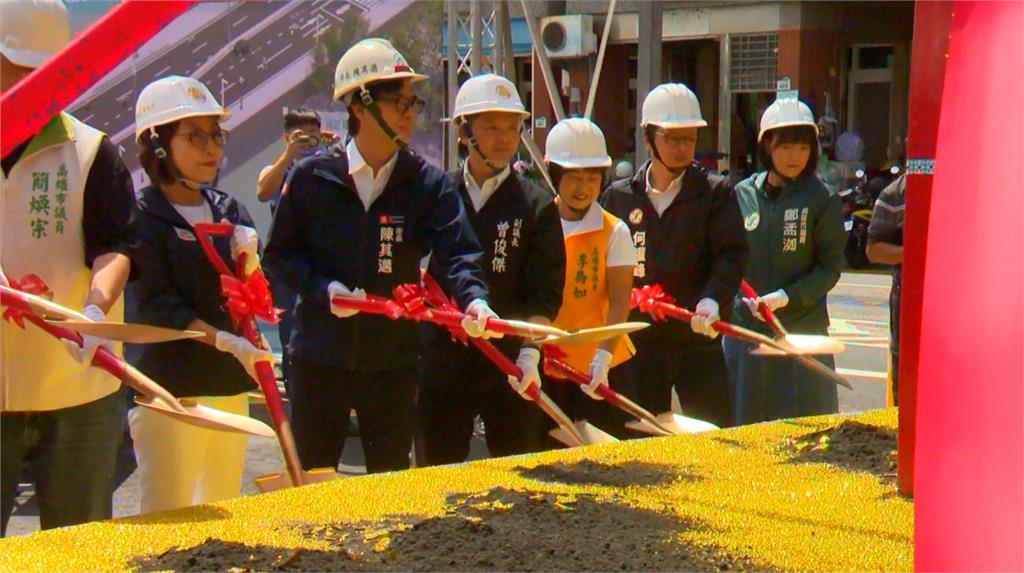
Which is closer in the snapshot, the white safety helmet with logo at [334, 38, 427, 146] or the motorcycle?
the white safety helmet with logo at [334, 38, 427, 146]

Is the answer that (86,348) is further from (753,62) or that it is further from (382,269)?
(753,62)

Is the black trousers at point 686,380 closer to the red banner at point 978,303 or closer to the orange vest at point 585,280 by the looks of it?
the orange vest at point 585,280

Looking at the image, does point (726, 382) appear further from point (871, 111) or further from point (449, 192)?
point (871, 111)

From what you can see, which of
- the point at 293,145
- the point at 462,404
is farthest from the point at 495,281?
the point at 293,145

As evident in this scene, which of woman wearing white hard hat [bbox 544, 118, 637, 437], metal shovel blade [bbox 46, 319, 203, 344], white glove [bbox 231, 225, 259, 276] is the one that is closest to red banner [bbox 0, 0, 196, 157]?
metal shovel blade [bbox 46, 319, 203, 344]

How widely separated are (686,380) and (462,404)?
0.83 m

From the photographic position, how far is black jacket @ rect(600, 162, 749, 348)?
153 inches

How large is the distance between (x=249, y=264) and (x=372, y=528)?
1.20m

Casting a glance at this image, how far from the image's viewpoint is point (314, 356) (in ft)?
10.3

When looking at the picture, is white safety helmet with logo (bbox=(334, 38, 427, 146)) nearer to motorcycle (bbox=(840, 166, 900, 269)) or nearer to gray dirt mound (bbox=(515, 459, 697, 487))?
gray dirt mound (bbox=(515, 459, 697, 487))

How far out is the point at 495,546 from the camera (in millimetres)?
1791

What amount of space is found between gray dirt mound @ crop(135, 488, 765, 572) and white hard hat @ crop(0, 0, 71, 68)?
1.19m

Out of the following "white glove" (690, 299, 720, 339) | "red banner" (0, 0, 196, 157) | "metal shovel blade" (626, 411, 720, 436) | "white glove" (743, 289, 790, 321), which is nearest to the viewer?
"red banner" (0, 0, 196, 157)

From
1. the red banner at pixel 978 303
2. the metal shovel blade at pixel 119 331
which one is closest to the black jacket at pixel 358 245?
the metal shovel blade at pixel 119 331
